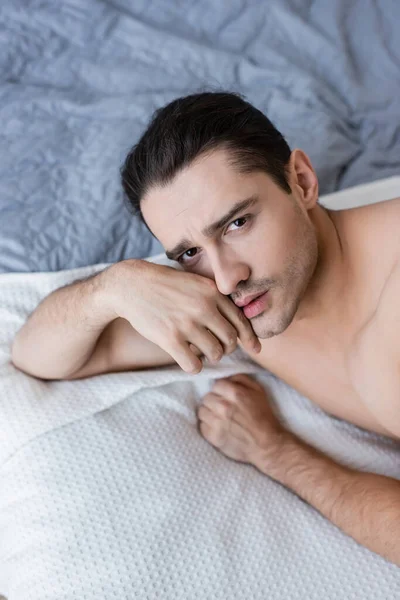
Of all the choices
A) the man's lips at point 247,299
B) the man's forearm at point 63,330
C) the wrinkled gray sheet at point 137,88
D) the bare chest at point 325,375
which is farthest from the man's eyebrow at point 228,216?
the wrinkled gray sheet at point 137,88

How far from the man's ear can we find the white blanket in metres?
0.47

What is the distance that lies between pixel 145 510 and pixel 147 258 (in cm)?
57

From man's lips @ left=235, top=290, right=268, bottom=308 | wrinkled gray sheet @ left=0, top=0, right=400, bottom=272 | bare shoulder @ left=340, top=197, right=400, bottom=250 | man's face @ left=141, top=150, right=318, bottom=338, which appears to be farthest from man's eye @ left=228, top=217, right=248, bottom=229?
wrinkled gray sheet @ left=0, top=0, right=400, bottom=272

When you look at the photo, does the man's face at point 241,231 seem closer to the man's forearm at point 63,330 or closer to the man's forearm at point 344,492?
the man's forearm at point 63,330

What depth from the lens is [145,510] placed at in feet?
3.95

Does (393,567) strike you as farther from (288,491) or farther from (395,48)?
(395,48)

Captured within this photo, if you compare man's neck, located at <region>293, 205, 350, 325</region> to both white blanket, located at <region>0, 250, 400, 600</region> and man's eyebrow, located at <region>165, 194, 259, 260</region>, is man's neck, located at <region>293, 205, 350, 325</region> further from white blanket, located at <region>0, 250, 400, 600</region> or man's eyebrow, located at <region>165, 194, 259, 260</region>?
white blanket, located at <region>0, 250, 400, 600</region>

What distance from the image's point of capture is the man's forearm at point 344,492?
3.82ft

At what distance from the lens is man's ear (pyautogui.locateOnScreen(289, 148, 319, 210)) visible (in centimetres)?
121

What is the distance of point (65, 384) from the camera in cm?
136

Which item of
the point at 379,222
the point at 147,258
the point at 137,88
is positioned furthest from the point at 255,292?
the point at 137,88

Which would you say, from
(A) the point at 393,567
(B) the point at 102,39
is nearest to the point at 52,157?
(B) the point at 102,39

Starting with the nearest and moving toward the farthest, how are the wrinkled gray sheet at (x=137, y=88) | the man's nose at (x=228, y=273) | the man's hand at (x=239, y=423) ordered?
the man's nose at (x=228, y=273)
the man's hand at (x=239, y=423)
the wrinkled gray sheet at (x=137, y=88)

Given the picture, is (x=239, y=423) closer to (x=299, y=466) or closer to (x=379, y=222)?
(x=299, y=466)
